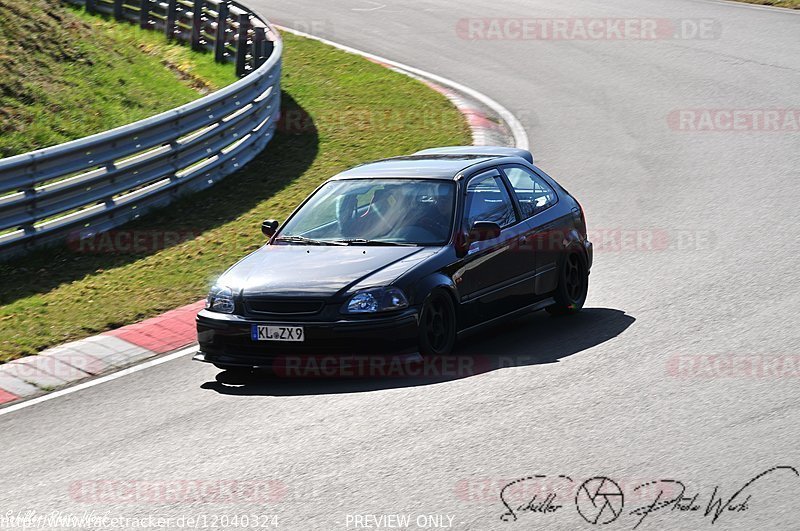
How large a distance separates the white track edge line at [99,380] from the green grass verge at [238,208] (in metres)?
1.03

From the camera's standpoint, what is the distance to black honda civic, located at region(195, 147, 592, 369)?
9.03 metres

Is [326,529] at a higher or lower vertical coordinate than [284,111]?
higher

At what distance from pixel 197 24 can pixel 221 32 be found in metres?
1.34

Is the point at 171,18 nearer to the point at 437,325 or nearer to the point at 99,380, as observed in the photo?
the point at 99,380

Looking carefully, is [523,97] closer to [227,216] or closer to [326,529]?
[227,216]

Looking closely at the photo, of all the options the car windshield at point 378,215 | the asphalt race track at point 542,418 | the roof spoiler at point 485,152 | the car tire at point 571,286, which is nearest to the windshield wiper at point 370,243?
the car windshield at point 378,215

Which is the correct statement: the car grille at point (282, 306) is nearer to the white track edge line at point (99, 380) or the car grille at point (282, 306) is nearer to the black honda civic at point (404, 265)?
the black honda civic at point (404, 265)

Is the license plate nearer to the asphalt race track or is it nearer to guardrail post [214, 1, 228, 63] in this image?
the asphalt race track

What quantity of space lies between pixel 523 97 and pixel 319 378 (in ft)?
43.4

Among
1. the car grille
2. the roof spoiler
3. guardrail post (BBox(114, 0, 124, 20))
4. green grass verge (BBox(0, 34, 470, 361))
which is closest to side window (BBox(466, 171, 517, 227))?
the roof spoiler

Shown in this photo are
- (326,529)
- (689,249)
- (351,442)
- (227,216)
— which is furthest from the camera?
(227,216)

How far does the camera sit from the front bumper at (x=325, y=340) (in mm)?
8930

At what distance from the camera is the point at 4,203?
516 inches

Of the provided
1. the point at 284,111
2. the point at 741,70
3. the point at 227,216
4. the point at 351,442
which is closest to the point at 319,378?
the point at 351,442
